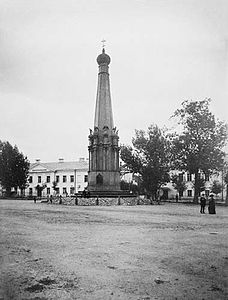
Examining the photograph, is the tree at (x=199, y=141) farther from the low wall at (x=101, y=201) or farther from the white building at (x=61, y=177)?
the white building at (x=61, y=177)

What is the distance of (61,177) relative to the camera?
5422 cm

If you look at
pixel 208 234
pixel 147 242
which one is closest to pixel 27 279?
pixel 147 242

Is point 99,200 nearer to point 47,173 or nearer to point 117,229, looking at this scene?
point 117,229

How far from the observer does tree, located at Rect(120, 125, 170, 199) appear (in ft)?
105

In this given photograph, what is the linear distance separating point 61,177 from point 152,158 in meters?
25.4

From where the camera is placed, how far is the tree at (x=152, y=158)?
32062mm

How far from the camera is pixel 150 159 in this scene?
108 ft

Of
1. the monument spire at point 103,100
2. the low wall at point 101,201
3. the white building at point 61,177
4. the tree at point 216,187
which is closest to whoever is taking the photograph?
the low wall at point 101,201

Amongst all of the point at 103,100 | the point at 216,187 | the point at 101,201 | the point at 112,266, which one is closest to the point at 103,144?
the point at 103,100

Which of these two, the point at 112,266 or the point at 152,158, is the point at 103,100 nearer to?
the point at 152,158

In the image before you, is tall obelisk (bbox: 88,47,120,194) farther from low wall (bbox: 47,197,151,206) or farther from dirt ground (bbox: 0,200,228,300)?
dirt ground (bbox: 0,200,228,300)

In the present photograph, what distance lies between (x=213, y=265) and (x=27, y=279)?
2.92 m

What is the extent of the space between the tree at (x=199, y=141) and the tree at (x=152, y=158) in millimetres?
3638

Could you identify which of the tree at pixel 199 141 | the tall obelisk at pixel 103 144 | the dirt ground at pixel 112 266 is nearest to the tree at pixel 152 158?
the tree at pixel 199 141
